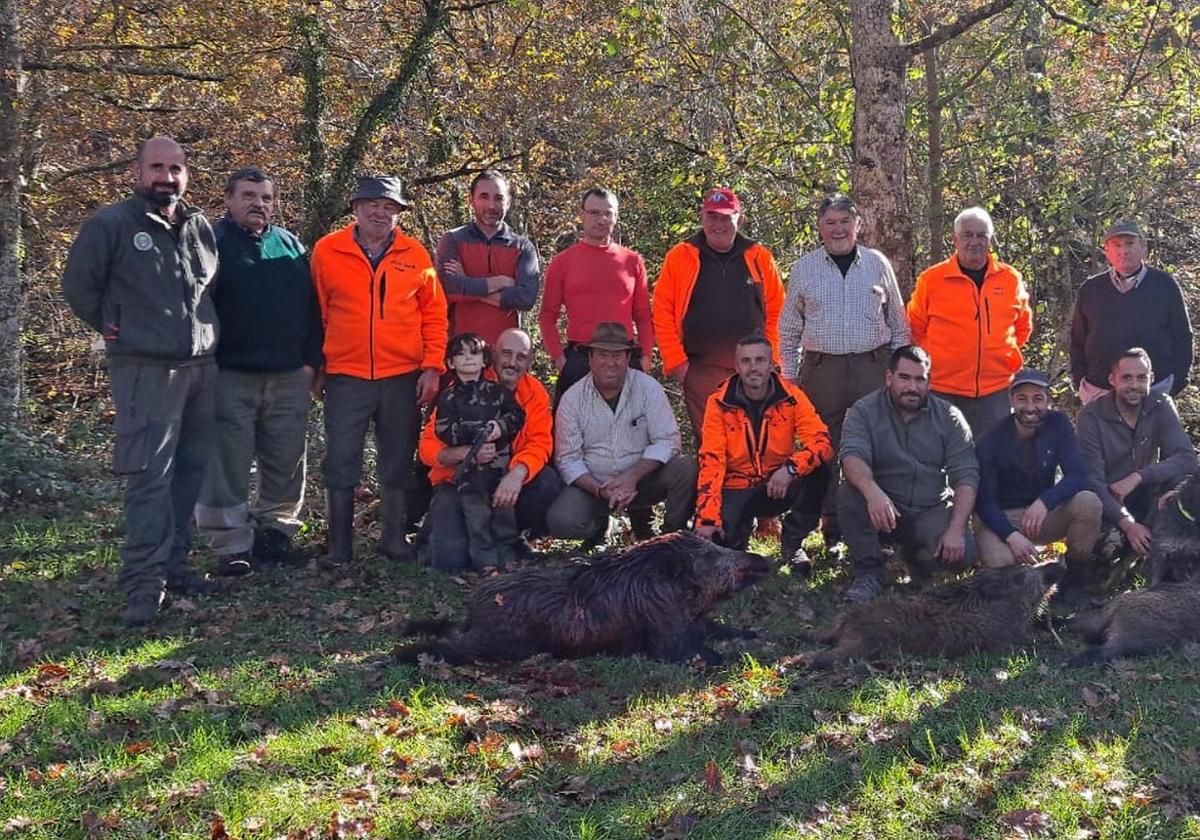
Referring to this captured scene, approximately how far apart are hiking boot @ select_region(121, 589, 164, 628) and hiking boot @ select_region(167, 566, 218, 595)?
445 millimetres

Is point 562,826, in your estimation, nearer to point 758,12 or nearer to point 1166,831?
point 1166,831

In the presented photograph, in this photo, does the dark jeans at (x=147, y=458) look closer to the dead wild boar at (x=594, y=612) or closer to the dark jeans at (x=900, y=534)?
the dead wild boar at (x=594, y=612)

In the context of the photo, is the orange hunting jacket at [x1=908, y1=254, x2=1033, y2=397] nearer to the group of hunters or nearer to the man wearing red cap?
the group of hunters

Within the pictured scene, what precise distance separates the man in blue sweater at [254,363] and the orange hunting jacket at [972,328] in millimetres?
4327

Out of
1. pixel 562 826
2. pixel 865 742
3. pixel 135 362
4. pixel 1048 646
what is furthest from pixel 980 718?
pixel 135 362

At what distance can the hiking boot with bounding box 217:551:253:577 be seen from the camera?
7.28m

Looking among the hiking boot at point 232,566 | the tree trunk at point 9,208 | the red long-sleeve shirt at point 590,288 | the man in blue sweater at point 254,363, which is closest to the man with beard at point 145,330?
the man in blue sweater at point 254,363

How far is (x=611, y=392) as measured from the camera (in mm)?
7773

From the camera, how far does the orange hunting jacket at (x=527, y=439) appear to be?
7676mm

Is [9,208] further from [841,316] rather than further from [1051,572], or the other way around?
[1051,572]

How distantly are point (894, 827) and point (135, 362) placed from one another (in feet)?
15.7

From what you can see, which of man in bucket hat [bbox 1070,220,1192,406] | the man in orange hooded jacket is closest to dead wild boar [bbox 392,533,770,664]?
the man in orange hooded jacket

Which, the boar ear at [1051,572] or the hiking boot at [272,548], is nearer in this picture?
the boar ear at [1051,572]

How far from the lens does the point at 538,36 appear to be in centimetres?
1436
